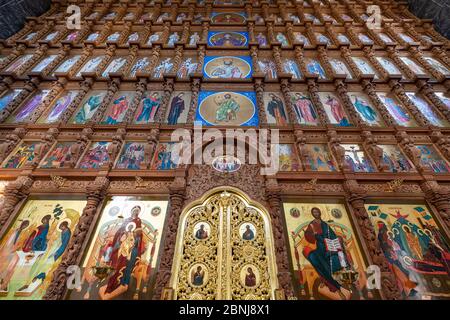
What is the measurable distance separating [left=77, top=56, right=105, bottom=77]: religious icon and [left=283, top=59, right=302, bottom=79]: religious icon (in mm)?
7387

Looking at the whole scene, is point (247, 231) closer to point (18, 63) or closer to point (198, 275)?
point (198, 275)

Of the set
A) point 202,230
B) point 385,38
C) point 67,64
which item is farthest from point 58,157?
Answer: point 385,38

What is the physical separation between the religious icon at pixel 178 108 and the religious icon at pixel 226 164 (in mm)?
1846

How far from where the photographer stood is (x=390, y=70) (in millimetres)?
9023

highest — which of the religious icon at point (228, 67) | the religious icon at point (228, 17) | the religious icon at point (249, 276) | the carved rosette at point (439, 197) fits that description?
the religious icon at point (228, 17)

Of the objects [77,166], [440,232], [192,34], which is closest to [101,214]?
[77,166]

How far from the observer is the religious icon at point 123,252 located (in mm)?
4268

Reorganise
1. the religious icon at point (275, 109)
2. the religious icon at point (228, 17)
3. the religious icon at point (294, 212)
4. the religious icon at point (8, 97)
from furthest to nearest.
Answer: the religious icon at point (228, 17), the religious icon at point (8, 97), the religious icon at point (275, 109), the religious icon at point (294, 212)

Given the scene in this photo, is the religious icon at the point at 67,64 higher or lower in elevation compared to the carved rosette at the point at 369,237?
higher

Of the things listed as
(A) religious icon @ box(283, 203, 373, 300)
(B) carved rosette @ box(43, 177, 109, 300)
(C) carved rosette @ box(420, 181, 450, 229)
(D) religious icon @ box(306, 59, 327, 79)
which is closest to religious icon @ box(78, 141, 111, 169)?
(B) carved rosette @ box(43, 177, 109, 300)

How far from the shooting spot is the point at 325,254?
470 cm

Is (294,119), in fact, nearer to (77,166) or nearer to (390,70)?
(390,70)

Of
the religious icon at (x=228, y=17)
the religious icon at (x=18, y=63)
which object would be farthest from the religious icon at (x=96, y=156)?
the religious icon at (x=228, y=17)

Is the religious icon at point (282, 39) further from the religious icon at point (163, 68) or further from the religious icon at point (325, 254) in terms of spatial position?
the religious icon at point (325, 254)
